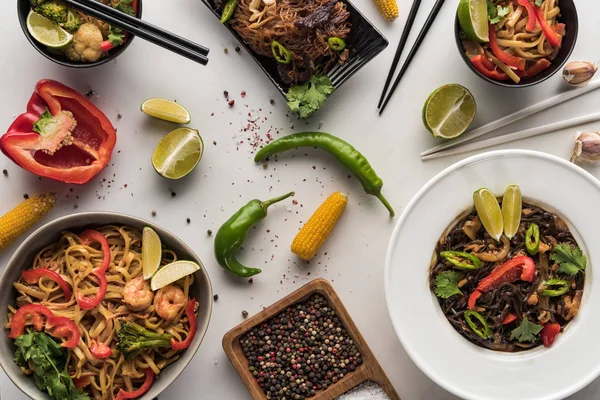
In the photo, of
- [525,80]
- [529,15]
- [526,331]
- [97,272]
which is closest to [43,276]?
[97,272]

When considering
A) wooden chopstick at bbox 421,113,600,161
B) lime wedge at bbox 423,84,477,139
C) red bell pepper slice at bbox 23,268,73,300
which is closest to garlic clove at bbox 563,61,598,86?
wooden chopstick at bbox 421,113,600,161

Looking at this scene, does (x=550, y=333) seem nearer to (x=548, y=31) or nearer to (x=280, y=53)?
(x=548, y=31)

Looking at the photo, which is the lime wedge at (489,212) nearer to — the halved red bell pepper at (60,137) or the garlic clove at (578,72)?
the garlic clove at (578,72)

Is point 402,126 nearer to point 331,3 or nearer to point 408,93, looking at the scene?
point 408,93

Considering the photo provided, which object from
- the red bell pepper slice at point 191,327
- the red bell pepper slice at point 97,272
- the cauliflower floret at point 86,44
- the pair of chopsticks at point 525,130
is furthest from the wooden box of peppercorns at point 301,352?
the cauliflower floret at point 86,44

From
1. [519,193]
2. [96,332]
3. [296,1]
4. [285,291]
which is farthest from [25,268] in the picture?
[519,193]
